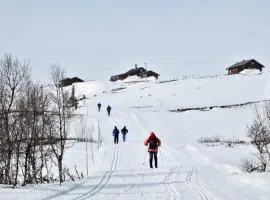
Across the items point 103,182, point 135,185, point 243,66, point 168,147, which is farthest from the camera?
point 243,66

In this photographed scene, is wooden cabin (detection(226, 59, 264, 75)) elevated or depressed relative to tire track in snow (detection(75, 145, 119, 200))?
elevated

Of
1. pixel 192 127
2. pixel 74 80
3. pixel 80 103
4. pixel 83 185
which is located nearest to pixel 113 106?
pixel 80 103

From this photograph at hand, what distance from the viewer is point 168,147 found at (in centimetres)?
3472

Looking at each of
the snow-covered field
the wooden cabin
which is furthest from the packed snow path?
the wooden cabin

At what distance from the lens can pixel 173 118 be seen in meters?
63.2

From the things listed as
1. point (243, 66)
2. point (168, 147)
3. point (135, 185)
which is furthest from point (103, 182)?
point (243, 66)

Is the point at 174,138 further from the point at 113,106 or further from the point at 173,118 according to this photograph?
the point at 113,106

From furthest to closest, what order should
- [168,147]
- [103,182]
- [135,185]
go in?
[168,147] < [103,182] < [135,185]

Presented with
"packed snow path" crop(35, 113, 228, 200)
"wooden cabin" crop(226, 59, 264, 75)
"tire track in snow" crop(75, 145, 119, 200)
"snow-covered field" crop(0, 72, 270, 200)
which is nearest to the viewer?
"packed snow path" crop(35, 113, 228, 200)

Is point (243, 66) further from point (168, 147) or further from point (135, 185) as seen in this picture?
point (135, 185)

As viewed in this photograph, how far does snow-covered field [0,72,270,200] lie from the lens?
1320cm

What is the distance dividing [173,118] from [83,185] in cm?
4894

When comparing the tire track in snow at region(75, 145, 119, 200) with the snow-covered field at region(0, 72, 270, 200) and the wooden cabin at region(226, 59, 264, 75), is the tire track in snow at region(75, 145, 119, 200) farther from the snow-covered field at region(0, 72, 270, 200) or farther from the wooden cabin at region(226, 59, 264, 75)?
the wooden cabin at region(226, 59, 264, 75)

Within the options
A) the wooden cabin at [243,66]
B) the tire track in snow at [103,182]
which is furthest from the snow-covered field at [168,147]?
the wooden cabin at [243,66]
